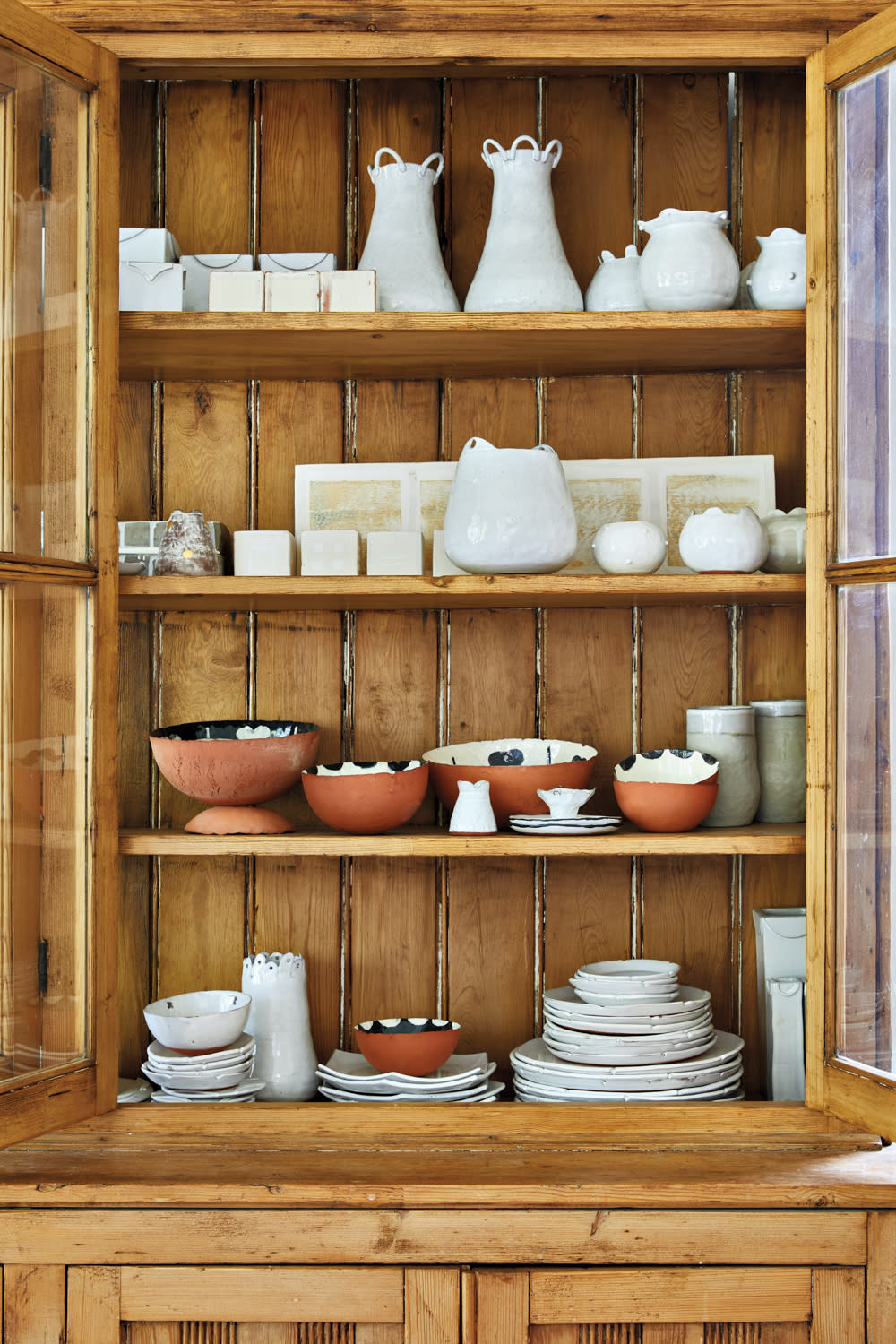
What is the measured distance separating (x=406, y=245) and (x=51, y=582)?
0.76 metres

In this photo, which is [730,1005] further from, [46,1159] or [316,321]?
[316,321]

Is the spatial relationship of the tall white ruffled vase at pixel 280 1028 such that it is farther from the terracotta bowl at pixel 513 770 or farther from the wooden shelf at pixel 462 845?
the terracotta bowl at pixel 513 770

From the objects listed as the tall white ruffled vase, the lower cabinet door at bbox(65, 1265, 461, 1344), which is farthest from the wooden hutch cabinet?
the tall white ruffled vase

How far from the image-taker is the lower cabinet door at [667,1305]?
55.5 inches

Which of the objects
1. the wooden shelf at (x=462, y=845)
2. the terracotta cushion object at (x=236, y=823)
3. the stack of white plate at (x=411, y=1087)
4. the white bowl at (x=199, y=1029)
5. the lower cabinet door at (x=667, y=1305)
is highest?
the terracotta cushion object at (x=236, y=823)

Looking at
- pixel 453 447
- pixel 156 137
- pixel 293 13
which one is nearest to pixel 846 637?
pixel 453 447

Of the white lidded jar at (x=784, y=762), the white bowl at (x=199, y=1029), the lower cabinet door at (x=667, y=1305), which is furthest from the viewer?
the white lidded jar at (x=784, y=762)

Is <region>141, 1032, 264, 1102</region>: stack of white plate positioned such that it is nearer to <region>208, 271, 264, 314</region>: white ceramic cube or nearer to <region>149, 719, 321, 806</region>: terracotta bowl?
<region>149, 719, 321, 806</region>: terracotta bowl

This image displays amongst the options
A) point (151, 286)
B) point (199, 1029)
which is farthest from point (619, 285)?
point (199, 1029)

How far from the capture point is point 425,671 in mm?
1958

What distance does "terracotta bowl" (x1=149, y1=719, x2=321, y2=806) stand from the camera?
173cm

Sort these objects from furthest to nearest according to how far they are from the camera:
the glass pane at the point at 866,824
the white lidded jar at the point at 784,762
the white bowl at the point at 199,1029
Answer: the white lidded jar at the point at 784,762
the white bowl at the point at 199,1029
the glass pane at the point at 866,824

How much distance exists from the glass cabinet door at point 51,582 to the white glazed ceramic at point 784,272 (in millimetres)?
968

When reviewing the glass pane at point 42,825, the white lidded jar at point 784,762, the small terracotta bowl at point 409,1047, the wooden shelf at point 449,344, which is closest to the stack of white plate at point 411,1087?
the small terracotta bowl at point 409,1047
